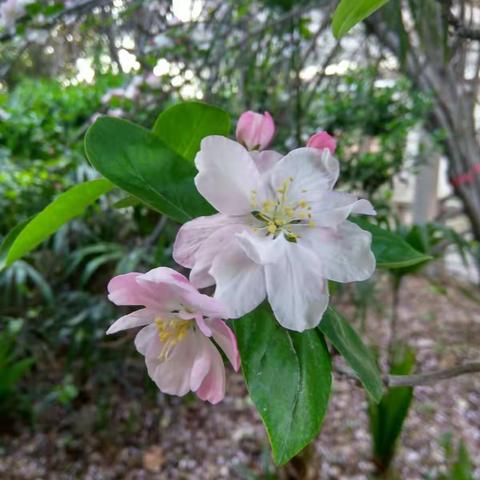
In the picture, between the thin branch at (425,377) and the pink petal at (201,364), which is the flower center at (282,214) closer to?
the pink petal at (201,364)

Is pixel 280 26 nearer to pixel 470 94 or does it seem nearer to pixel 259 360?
pixel 470 94

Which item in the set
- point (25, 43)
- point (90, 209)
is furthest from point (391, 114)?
point (25, 43)

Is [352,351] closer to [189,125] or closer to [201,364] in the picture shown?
[201,364]

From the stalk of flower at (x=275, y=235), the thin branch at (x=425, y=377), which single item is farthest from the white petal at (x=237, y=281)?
the thin branch at (x=425, y=377)

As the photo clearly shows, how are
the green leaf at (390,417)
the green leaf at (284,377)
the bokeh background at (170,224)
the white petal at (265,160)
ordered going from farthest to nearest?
the bokeh background at (170,224), the green leaf at (390,417), the white petal at (265,160), the green leaf at (284,377)

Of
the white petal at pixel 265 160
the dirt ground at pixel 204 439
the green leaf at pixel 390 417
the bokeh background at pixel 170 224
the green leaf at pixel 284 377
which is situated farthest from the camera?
the dirt ground at pixel 204 439

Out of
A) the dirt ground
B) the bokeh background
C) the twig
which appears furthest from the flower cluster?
the dirt ground

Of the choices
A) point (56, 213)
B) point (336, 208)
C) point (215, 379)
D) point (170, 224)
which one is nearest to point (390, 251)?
point (336, 208)
